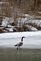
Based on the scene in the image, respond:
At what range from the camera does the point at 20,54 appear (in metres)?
5.57

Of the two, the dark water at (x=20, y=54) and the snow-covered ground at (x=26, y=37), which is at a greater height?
the snow-covered ground at (x=26, y=37)

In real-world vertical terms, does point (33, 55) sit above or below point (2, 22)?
below

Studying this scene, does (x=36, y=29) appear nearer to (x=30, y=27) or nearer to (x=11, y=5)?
(x=30, y=27)

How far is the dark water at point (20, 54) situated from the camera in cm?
554

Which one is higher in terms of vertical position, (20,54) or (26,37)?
(26,37)

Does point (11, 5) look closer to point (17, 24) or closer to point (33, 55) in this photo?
point (17, 24)

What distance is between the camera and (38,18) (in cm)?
556

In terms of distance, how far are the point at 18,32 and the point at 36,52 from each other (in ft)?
1.18

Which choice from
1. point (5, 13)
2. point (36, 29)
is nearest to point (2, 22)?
point (5, 13)

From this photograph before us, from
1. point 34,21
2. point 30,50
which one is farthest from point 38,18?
point 30,50

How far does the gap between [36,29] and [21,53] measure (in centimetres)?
38

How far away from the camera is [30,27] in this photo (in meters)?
5.59

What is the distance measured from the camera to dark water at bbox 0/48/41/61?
218 inches

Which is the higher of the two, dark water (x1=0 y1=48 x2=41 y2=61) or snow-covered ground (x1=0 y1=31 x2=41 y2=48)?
snow-covered ground (x1=0 y1=31 x2=41 y2=48)
